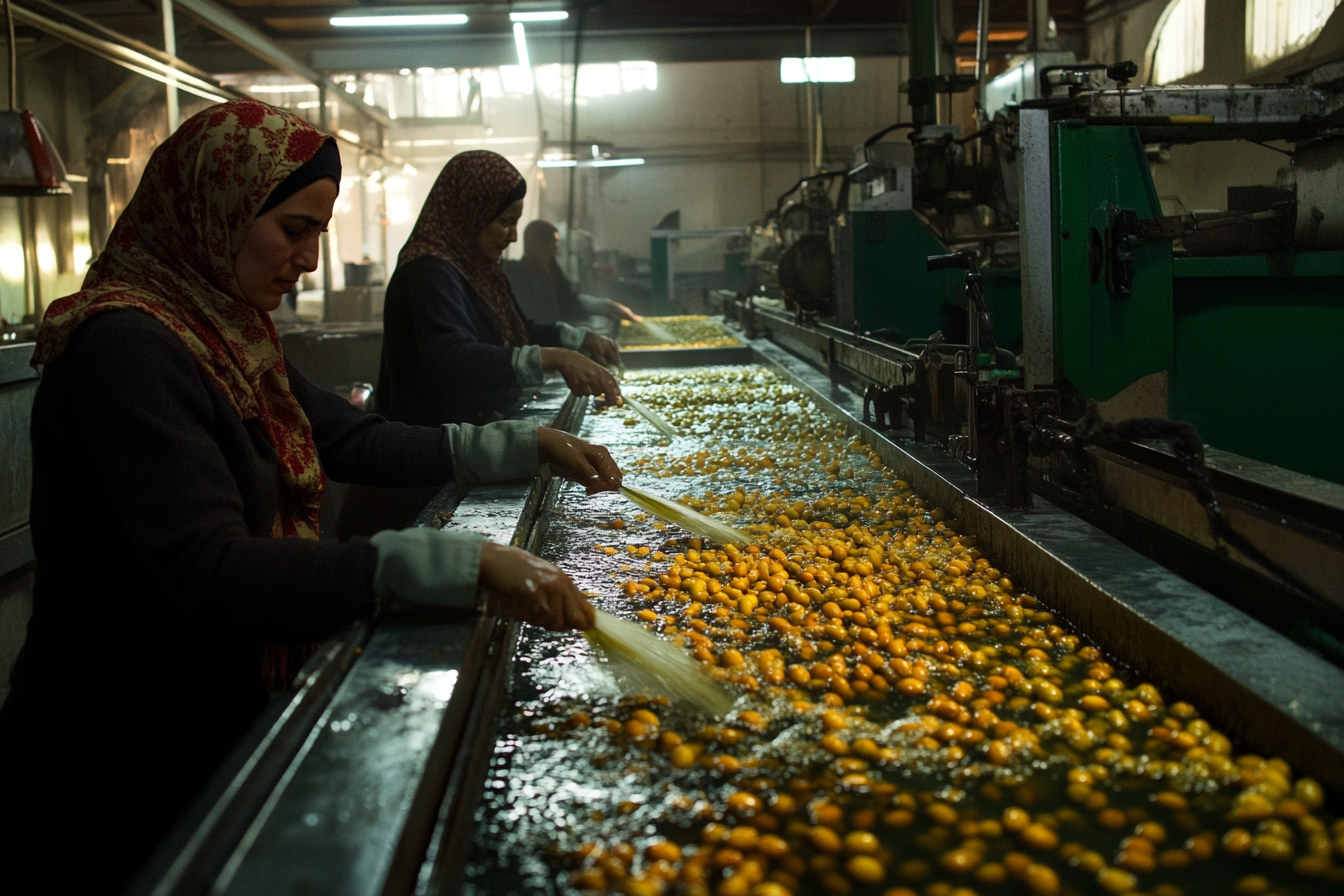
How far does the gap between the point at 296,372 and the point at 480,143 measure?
47.0 ft

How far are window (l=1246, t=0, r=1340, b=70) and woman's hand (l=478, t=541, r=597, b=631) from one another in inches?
343

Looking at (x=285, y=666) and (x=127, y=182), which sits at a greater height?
(x=127, y=182)

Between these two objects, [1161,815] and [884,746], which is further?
[884,746]

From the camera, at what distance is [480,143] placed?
→ 15.4 meters

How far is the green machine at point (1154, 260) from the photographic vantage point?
278 cm

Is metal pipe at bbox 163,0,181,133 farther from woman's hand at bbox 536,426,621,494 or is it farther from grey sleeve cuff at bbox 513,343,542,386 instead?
woman's hand at bbox 536,426,621,494

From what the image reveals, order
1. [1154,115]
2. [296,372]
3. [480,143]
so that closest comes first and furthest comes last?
[296,372], [1154,115], [480,143]

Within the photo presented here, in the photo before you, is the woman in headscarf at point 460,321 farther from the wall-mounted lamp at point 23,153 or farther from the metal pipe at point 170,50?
the metal pipe at point 170,50

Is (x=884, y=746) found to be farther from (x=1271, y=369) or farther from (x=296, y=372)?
(x=1271, y=369)

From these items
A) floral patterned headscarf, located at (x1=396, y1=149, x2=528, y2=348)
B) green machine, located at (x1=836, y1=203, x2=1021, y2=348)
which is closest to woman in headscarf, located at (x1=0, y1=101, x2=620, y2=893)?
floral patterned headscarf, located at (x1=396, y1=149, x2=528, y2=348)

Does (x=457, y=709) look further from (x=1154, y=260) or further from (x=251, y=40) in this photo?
(x=251, y=40)

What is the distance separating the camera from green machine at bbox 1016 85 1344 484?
2.78 meters

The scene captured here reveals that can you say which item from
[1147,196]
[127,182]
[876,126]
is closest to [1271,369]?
[1147,196]

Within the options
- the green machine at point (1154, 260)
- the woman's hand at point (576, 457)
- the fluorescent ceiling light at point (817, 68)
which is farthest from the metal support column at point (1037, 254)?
the fluorescent ceiling light at point (817, 68)
